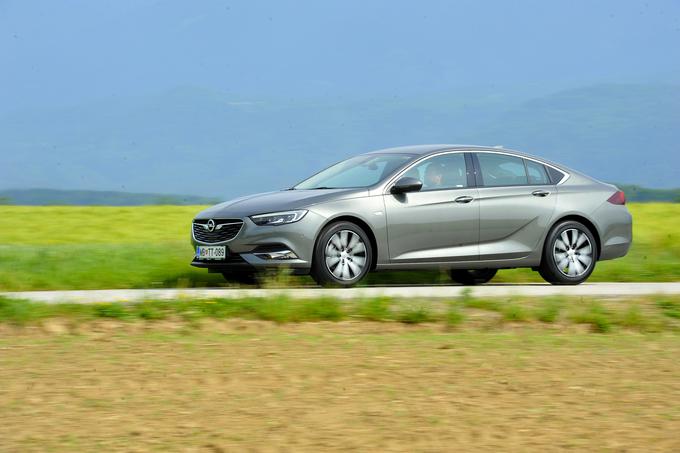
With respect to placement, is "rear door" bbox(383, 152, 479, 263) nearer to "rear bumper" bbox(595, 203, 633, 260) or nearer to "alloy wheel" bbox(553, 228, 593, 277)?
"alloy wheel" bbox(553, 228, 593, 277)

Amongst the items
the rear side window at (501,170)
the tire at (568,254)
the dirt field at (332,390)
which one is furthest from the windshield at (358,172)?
the dirt field at (332,390)

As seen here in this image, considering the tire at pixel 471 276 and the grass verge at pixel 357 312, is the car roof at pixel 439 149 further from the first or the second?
the grass verge at pixel 357 312


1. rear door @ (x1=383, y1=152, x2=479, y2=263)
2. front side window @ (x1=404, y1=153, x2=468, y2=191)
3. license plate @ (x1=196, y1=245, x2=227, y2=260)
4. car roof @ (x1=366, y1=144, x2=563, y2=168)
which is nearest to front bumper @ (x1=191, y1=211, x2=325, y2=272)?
license plate @ (x1=196, y1=245, x2=227, y2=260)

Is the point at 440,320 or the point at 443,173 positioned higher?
the point at 443,173

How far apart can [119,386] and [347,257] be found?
578cm

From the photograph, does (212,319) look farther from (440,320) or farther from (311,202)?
(311,202)

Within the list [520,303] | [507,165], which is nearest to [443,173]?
[507,165]

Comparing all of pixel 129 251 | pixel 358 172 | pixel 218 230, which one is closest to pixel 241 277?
pixel 218 230

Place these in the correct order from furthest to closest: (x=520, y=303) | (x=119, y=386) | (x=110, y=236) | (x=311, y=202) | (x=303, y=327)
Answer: (x=110, y=236) → (x=311, y=202) → (x=520, y=303) → (x=303, y=327) → (x=119, y=386)

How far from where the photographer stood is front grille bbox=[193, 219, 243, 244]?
41.3ft

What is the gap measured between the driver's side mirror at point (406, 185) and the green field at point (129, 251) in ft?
5.53

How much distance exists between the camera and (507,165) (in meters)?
13.9

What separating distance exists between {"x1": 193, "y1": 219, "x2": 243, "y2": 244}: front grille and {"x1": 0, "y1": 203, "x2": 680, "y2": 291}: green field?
3.05ft

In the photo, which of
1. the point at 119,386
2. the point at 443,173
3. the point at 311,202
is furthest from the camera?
the point at 443,173
